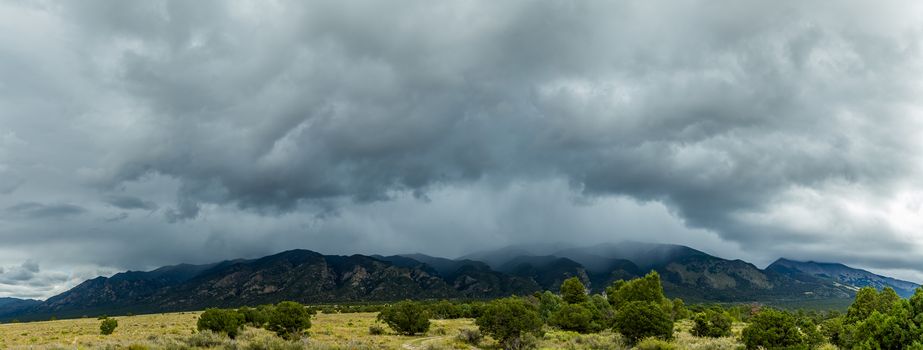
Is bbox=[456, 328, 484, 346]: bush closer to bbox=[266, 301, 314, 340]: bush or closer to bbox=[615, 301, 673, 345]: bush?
bbox=[615, 301, 673, 345]: bush

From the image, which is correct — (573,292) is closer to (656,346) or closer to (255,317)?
(656,346)

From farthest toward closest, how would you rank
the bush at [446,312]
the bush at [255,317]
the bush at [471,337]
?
the bush at [446,312]
the bush at [255,317]
the bush at [471,337]

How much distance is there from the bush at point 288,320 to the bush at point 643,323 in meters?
31.0

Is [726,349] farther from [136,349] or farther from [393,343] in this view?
[136,349]

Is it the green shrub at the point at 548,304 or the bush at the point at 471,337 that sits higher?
the bush at the point at 471,337

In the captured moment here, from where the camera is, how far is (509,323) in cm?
4175


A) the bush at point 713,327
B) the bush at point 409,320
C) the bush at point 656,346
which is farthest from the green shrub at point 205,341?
the bush at point 713,327

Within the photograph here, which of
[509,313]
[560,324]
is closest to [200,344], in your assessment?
[509,313]

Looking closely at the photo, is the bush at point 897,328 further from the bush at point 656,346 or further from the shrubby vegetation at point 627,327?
the bush at point 656,346

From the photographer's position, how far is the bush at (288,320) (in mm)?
49000

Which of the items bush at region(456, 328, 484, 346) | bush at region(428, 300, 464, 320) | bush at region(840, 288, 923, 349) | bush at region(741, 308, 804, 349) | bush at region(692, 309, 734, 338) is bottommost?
bush at region(428, 300, 464, 320)

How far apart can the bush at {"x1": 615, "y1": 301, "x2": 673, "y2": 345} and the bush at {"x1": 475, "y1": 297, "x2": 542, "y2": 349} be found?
8.67 metres

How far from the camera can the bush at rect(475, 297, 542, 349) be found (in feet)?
137

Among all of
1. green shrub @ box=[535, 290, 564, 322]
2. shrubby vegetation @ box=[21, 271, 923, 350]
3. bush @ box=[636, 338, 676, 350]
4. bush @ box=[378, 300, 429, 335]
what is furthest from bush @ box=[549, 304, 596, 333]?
bush @ box=[636, 338, 676, 350]
